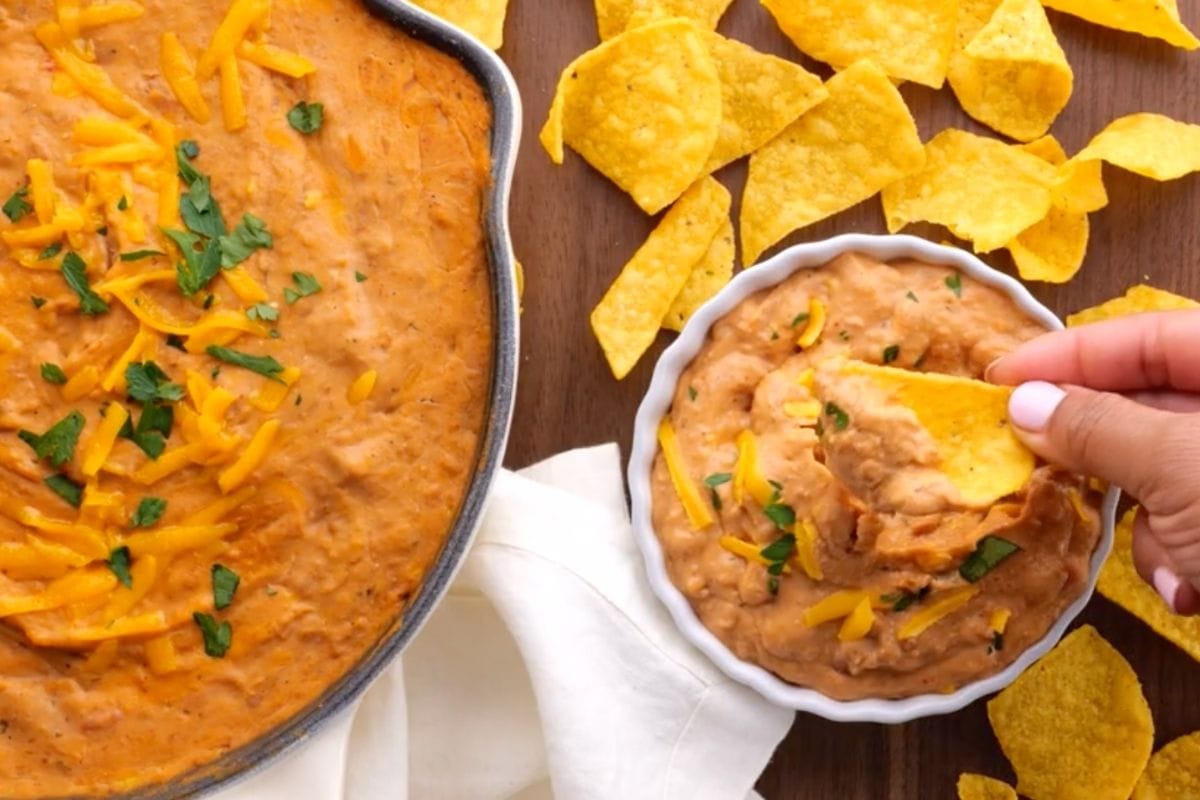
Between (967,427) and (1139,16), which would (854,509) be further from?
(1139,16)

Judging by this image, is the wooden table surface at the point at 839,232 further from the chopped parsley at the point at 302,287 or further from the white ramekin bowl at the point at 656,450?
the chopped parsley at the point at 302,287

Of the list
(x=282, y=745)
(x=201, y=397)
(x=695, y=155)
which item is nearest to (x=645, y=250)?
(x=695, y=155)

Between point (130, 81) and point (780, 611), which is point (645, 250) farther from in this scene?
point (130, 81)

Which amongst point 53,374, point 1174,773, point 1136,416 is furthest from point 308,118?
point 1174,773

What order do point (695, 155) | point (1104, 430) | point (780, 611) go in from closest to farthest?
point (1104, 430) < point (780, 611) < point (695, 155)

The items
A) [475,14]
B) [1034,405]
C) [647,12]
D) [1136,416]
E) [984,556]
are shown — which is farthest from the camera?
[647,12]

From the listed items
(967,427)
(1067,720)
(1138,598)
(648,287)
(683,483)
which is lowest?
(1067,720)

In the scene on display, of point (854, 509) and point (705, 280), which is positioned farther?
point (705, 280)

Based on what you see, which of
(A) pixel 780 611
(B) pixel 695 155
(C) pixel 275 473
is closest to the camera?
(C) pixel 275 473
